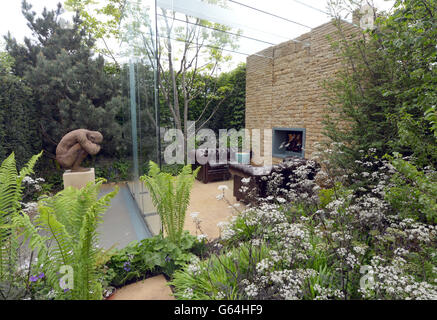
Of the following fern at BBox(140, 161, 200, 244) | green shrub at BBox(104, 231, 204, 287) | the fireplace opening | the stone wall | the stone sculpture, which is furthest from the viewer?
the fireplace opening

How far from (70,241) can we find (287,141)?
21.5 ft

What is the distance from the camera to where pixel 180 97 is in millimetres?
8469

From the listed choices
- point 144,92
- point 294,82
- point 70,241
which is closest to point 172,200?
point 70,241

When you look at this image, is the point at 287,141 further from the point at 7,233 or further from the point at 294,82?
the point at 7,233

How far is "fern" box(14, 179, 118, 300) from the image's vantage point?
1395 mm

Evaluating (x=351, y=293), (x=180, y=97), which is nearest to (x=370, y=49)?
(x=351, y=293)

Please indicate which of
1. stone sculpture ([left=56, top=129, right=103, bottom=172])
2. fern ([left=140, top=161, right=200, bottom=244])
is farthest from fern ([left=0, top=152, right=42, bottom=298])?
stone sculpture ([left=56, top=129, right=103, bottom=172])

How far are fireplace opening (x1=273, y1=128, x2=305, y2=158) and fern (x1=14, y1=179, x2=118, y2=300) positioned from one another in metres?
5.81

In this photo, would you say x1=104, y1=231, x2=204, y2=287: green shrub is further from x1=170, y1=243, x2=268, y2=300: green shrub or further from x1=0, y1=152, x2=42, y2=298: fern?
x1=0, y1=152, x2=42, y2=298: fern

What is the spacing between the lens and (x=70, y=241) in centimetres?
150

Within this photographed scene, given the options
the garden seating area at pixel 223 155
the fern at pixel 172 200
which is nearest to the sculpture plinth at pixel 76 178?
the garden seating area at pixel 223 155

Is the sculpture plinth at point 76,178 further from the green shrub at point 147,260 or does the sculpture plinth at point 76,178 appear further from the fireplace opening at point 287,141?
the fireplace opening at point 287,141

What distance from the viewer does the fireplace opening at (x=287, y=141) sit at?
6703mm
